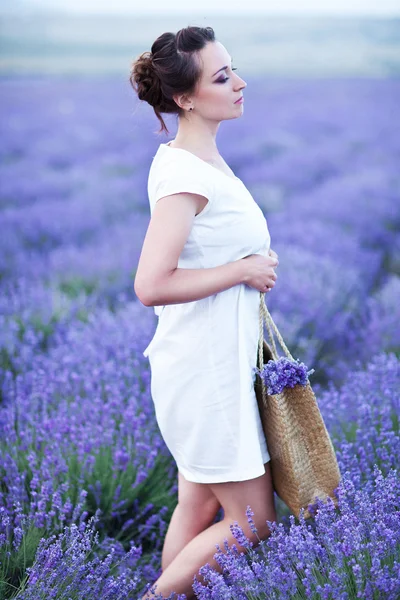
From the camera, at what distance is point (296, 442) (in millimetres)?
1787

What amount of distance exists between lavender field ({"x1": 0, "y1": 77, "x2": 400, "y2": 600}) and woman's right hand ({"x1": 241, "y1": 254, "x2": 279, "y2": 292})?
0.51 m

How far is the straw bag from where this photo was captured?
1.76 m

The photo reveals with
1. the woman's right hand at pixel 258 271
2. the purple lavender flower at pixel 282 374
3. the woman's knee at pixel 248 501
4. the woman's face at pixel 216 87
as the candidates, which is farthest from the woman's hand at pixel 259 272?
the woman's knee at pixel 248 501

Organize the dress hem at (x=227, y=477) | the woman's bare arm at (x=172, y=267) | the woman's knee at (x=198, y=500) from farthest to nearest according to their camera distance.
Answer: the woman's knee at (x=198, y=500), the dress hem at (x=227, y=477), the woman's bare arm at (x=172, y=267)

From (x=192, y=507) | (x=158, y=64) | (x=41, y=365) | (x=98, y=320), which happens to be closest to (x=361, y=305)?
(x=98, y=320)

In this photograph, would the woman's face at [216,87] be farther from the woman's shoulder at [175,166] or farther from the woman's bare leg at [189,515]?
the woman's bare leg at [189,515]

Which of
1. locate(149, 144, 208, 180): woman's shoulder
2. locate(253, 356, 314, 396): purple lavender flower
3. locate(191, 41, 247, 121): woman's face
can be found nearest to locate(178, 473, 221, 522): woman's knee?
locate(253, 356, 314, 396): purple lavender flower

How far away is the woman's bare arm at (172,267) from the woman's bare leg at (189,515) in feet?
2.02

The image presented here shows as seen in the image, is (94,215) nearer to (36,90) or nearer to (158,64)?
(36,90)

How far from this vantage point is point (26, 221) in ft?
19.2

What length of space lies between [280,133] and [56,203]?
3.35 metres

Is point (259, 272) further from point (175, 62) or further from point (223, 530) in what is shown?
point (223, 530)

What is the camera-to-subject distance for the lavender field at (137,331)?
1698 mm

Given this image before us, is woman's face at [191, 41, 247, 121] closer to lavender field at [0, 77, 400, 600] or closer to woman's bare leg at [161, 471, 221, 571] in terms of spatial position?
lavender field at [0, 77, 400, 600]
